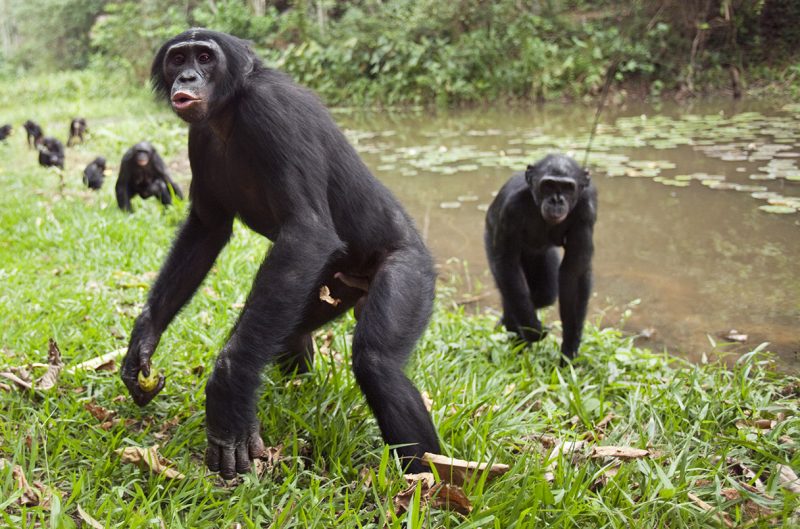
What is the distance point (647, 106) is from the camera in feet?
56.6

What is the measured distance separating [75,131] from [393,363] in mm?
14814

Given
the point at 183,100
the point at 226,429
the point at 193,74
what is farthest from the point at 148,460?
the point at 193,74

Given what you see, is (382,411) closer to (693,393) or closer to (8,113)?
(693,393)

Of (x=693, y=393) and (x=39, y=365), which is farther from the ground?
(x=39, y=365)

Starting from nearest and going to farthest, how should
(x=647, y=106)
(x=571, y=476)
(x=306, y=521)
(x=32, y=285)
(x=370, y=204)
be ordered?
(x=306, y=521) < (x=571, y=476) < (x=370, y=204) < (x=32, y=285) < (x=647, y=106)

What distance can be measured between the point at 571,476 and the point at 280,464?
1340 millimetres

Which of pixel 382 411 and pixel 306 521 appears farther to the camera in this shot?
pixel 382 411

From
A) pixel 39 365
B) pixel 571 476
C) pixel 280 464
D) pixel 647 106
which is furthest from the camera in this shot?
pixel 647 106

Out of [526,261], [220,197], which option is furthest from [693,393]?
[220,197]

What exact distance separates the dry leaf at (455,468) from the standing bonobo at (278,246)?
0.35 feet

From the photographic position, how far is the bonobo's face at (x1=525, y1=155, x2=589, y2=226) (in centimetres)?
482

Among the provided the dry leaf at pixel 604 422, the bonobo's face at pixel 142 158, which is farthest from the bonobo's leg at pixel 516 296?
the bonobo's face at pixel 142 158

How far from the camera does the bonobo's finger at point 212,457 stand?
2.86 metres

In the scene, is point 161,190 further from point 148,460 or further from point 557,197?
point 148,460
